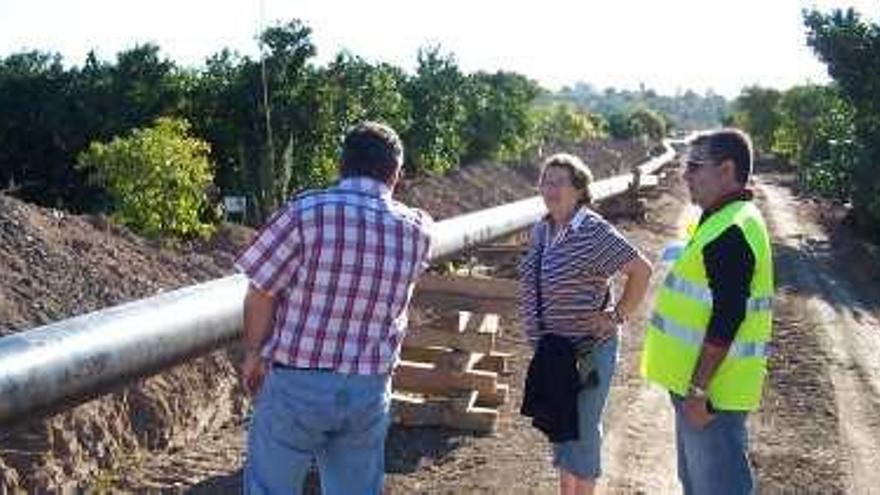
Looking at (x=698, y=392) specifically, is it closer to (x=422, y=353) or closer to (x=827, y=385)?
(x=422, y=353)

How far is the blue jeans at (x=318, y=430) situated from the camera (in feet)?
13.9

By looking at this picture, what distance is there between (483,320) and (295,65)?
1145 cm

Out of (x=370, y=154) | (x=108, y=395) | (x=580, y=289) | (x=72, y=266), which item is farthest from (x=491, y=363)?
(x=370, y=154)

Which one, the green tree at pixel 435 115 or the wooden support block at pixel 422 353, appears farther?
the green tree at pixel 435 115

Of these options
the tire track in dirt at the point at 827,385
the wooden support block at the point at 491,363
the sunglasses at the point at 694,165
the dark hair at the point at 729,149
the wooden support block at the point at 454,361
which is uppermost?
the dark hair at the point at 729,149

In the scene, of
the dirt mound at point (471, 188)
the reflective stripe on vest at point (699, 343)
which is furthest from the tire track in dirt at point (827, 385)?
the dirt mound at point (471, 188)

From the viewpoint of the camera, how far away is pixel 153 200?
12820 mm

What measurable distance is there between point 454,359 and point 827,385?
3688mm

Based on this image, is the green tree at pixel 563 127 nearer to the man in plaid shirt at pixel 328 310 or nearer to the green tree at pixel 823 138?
the green tree at pixel 823 138

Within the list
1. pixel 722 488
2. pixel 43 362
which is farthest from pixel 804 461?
pixel 43 362

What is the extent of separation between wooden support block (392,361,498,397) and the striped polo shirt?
2.75 metres

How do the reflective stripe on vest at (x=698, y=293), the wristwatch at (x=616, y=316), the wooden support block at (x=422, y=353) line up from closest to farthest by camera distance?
the reflective stripe on vest at (x=698, y=293) < the wristwatch at (x=616, y=316) < the wooden support block at (x=422, y=353)

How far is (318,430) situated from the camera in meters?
4.30

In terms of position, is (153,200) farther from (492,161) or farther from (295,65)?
(492,161)
